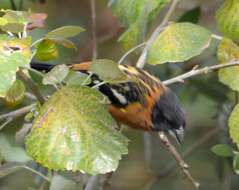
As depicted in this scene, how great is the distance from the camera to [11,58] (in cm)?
175

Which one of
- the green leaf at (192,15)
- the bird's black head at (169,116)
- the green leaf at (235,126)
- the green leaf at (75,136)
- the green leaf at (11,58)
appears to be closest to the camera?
the green leaf at (11,58)

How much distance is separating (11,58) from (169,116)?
121 cm

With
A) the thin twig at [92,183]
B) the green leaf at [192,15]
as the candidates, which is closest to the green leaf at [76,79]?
the thin twig at [92,183]

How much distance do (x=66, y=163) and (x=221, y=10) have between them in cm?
92

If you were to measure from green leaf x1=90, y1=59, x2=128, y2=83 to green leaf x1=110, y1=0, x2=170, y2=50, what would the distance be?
63 cm

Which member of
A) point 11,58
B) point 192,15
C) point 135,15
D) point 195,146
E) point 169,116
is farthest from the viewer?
point 195,146

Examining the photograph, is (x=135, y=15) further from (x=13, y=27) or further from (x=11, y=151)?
(x=13, y=27)

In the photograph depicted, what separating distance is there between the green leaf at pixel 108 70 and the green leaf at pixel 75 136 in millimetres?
47

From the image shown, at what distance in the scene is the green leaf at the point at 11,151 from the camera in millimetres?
2483

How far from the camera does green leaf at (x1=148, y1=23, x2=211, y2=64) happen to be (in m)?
2.29

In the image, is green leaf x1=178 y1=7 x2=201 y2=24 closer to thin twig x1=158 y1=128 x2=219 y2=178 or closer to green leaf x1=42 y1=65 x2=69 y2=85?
thin twig x1=158 y1=128 x2=219 y2=178

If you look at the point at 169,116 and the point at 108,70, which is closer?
the point at 108,70

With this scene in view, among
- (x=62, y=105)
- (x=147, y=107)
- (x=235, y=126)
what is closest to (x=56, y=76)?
(x=62, y=105)

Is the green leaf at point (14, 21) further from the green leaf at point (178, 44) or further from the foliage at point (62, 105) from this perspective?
the green leaf at point (178, 44)
